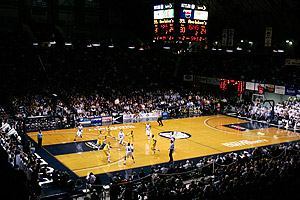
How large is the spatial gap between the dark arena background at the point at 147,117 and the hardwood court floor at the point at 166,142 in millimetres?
98

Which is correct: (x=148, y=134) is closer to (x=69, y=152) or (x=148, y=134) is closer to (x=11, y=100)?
(x=69, y=152)

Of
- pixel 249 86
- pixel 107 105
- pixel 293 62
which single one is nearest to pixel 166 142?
pixel 107 105

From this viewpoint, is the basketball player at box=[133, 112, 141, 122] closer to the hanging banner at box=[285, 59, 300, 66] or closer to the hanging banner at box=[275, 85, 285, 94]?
the hanging banner at box=[275, 85, 285, 94]

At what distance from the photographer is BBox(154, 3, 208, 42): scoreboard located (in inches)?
1142

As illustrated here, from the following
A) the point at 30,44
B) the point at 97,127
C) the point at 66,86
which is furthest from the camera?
the point at 30,44

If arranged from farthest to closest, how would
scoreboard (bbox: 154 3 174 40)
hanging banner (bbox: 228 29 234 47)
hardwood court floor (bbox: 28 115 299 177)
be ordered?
hanging banner (bbox: 228 29 234 47) → scoreboard (bbox: 154 3 174 40) → hardwood court floor (bbox: 28 115 299 177)

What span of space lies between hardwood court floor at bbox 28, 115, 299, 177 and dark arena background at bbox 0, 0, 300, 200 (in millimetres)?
98

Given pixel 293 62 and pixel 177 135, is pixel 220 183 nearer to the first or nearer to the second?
pixel 177 135

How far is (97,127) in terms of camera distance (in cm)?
3288

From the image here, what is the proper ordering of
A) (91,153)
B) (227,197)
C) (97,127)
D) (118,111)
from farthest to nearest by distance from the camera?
(118,111) < (97,127) < (91,153) < (227,197)

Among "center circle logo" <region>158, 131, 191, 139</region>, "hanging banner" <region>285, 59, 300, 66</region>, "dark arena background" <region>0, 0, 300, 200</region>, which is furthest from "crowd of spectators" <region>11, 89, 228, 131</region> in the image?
"hanging banner" <region>285, 59, 300, 66</region>

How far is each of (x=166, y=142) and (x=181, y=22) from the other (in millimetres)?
10517

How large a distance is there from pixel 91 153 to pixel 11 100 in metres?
14.4

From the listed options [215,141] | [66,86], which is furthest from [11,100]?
[215,141]
